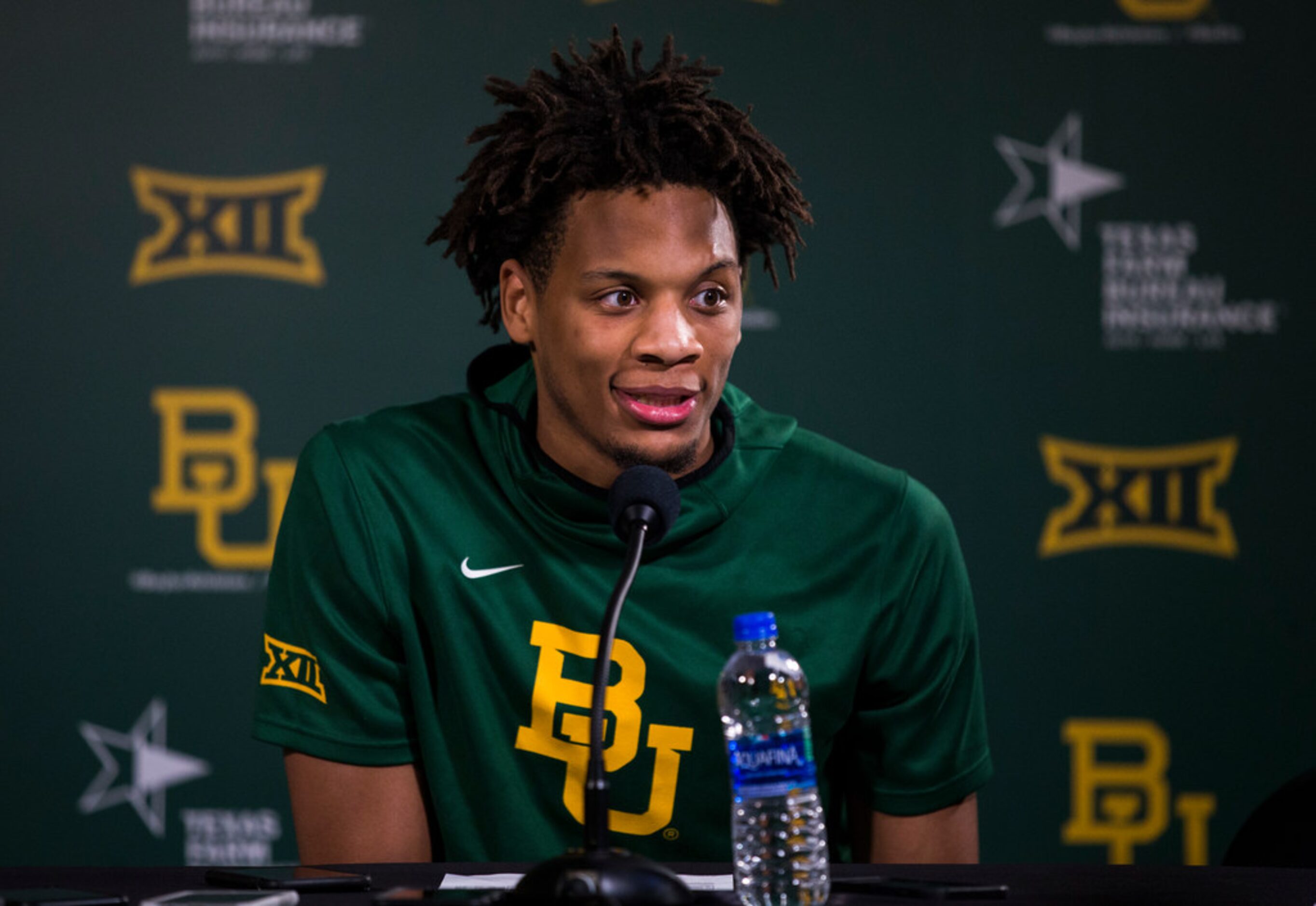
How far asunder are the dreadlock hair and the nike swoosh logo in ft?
1.10

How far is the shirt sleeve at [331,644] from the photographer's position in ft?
4.67

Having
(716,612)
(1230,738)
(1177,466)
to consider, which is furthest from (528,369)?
(1230,738)

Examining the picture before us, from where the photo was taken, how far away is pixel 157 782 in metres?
2.44

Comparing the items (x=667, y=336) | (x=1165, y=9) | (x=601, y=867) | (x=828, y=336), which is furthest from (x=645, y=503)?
(x=1165, y=9)

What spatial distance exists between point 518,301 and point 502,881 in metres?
0.77

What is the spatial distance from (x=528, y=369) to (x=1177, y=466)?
1381mm

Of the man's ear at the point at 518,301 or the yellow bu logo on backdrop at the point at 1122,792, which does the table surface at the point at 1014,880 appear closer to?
the man's ear at the point at 518,301

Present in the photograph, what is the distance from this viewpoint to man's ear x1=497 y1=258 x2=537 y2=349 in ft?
5.21

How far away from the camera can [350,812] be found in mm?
1411

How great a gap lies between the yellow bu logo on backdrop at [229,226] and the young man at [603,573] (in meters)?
1.02

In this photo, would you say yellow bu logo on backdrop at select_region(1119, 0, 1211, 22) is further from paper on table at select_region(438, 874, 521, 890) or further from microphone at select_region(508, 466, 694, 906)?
paper on table at select_region(438, 874, 521, 890)

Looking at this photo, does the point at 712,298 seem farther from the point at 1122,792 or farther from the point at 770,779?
the point at 1122,792

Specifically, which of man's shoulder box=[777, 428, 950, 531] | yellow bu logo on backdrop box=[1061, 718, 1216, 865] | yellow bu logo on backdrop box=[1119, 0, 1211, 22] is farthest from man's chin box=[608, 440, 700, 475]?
yellow bu logo on backdrop box=[1119, 0, 1211, 22]

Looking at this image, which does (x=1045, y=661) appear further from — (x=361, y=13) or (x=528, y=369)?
(x=361, y=13)
